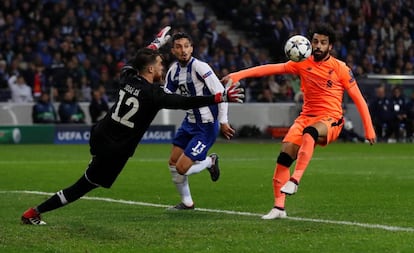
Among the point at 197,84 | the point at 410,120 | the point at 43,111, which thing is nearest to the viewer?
the point at 197,84

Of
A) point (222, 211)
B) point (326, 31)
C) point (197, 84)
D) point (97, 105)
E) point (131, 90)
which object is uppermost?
point (326, 31)

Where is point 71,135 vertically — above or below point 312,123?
below

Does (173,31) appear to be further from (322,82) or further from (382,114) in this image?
(322,82)

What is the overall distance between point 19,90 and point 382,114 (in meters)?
11.7

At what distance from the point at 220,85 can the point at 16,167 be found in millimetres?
9726

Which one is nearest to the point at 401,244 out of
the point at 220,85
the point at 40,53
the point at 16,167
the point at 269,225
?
the point at 269,225

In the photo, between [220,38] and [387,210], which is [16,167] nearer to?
[387,210]

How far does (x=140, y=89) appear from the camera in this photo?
1129 centimetres

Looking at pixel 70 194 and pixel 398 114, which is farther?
pixel 398 114

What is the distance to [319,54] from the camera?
12820 mm

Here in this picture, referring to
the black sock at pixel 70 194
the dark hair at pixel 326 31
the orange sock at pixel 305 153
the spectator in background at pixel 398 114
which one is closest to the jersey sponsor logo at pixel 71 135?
the spectator in background at pixel 398 114

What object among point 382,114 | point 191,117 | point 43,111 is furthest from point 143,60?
point 382,114

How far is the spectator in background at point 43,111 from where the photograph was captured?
1268 inches

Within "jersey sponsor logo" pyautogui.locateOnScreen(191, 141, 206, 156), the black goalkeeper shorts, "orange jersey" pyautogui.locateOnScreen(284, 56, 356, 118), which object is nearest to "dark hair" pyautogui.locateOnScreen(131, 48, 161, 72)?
the black goalkeeper shorts
